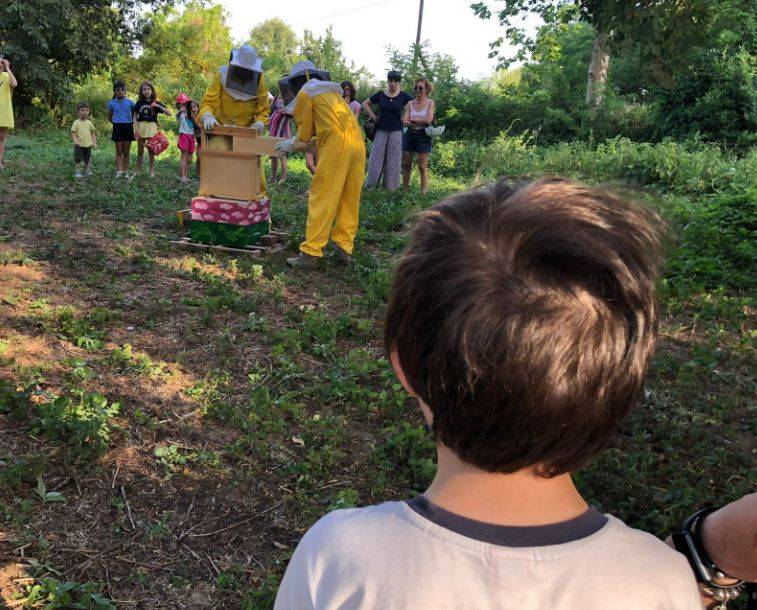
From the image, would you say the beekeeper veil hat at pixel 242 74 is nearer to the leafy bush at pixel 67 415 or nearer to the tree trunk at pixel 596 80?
the leafy bush at pixel 67 415

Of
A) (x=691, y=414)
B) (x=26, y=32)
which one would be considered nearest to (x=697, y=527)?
(x=691, y=414)

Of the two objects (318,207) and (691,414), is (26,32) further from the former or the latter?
(691,414)

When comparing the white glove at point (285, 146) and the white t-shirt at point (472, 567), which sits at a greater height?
the white glove at point (285, 146)

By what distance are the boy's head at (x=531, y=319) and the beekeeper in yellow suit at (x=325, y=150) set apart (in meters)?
5.45

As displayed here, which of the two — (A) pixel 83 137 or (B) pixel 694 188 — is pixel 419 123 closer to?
(B) pixel 694 188

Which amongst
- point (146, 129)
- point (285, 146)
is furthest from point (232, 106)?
point (146, 129)

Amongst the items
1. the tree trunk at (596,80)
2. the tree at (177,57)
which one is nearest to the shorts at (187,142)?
the tree trunk at (596,80)

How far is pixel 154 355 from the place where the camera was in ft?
13.8

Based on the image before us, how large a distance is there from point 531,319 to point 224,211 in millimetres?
6059

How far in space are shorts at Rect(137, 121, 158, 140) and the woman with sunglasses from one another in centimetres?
372

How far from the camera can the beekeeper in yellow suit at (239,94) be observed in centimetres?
712

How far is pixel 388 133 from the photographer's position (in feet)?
35.7

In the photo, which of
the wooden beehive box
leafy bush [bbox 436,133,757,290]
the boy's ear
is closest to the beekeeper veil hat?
the wooden beehive box

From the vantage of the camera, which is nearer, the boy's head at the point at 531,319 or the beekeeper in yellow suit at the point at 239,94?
the boy's head at the point at 531,319
